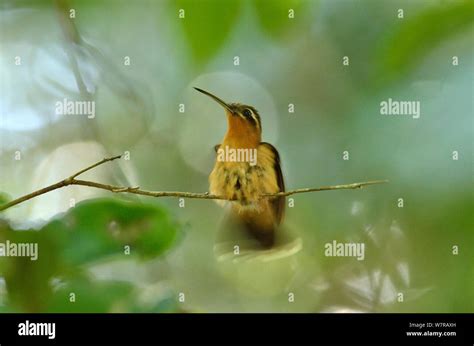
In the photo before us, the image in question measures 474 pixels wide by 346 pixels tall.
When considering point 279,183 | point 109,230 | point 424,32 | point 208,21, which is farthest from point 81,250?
point 424,32

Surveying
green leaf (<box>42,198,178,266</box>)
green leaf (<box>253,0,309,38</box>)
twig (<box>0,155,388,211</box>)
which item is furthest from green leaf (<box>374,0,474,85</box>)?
green leaf (<box>42,198,178,266</box>)

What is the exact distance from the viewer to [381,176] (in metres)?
2.20

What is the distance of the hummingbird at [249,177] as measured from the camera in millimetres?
2184

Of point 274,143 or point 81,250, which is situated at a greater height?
point 274,143

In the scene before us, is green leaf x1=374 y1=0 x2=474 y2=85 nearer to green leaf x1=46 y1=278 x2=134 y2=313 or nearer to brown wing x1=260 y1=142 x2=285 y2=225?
brown wing x1=260 y1=142 x2=285 y2=225

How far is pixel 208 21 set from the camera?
7.25ft

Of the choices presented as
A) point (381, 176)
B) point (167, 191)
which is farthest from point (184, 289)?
point (381, 176)

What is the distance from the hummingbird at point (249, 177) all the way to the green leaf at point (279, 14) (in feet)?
1.18

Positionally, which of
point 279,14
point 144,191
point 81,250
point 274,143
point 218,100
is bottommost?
point 81,250

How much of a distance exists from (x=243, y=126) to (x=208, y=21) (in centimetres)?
48

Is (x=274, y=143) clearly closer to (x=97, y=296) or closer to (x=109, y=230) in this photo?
(x=109, y=230)

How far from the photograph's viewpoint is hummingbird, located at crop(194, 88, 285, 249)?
218cm

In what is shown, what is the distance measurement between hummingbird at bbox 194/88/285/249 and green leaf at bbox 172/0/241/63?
201mm
